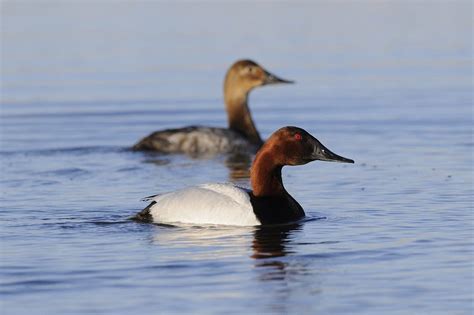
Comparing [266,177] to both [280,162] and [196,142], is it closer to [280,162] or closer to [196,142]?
[280,162]

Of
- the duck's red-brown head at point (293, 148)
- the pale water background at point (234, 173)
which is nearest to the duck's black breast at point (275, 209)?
the pale water background at point (234, 173)

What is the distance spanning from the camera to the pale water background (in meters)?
8.49

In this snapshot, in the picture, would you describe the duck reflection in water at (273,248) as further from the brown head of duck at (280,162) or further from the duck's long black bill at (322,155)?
the duck's long black bill at (322,155)

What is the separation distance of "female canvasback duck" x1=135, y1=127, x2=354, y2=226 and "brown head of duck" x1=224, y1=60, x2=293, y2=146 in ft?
22.5

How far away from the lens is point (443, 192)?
12.7 metres

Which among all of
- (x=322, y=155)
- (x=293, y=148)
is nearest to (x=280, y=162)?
(x=293, y=148)

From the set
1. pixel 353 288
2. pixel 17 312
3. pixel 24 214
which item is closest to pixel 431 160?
pixel 24 214

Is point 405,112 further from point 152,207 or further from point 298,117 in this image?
point 152,207

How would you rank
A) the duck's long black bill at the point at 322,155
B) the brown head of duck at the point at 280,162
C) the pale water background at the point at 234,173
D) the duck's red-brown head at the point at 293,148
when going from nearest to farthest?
1. the pale water background at the point at 234,173
2. the brown head of duck at the point at 280,162
3. the duck's red-brown head at the point at 293,148
4. the duck's long black bill at the point at 322,155

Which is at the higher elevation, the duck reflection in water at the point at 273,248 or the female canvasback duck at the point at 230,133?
the female canvasback duck at the point at 230,133

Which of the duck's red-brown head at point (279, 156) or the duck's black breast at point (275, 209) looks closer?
the duck's black breast at point (275, 209)

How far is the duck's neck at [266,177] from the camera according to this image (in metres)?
11.2

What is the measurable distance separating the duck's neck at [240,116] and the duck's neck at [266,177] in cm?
646

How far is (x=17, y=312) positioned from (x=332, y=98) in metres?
14.3
